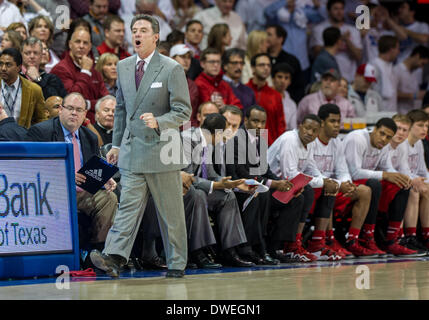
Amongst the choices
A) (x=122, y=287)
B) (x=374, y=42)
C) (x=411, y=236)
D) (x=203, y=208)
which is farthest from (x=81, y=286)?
(x=374, y=42)

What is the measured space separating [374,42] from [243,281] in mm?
8846

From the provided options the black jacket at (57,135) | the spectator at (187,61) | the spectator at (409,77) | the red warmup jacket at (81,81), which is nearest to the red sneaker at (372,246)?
the spectator at (187,61)

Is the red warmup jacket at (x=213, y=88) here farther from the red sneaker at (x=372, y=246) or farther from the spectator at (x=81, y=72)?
the red sneaker at (x=372, y=246)

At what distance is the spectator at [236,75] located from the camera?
444 inches

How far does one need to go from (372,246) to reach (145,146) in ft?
14.0

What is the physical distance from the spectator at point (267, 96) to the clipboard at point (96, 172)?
4.11 meters

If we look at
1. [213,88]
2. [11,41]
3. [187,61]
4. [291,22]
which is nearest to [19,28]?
[11,41]

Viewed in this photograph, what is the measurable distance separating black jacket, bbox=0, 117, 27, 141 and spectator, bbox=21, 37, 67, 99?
4.88ft

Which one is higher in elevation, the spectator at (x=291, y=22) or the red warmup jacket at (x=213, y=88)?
the spectator at (x=291, y=22)

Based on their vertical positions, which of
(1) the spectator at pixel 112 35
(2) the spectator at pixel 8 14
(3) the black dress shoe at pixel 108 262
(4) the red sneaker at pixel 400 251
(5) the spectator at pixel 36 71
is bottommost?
(4) the red sneaker at pixel 400 251

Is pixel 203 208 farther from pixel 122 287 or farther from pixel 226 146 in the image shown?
pixel 122 287

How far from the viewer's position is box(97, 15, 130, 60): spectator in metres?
10.7

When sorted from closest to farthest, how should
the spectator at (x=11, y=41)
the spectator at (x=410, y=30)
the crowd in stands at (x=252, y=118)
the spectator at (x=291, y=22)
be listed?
the crowd in stands at (x=252, y=118), the spectator at (x=11, y=41), the spectator at (x=291, y=22), the spectator at (x=410, y=30)

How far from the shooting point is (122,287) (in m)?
6.36
